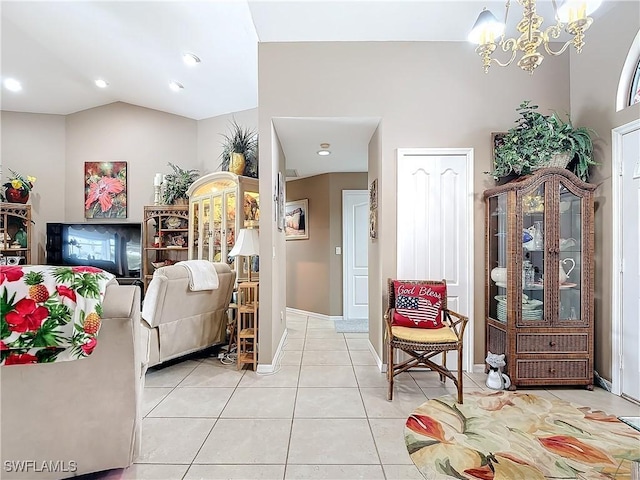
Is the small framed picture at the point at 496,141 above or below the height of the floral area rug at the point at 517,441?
above

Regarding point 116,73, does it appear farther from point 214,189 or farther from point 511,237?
point 511,237

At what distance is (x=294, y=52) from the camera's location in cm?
318

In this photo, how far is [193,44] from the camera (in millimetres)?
3771

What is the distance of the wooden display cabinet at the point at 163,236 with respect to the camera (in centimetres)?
532

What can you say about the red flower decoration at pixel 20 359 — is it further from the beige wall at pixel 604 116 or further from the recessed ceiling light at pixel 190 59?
the beige wall at pixel 604 116

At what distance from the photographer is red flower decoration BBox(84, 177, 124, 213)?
5.73 metres

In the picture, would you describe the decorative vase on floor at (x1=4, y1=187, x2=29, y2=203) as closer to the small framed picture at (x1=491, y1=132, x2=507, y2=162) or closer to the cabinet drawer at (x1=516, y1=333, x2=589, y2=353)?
the small framed picture at (x1=491, y1=132, x2=507, y2=162)

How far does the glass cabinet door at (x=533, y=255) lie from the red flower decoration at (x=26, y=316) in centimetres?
319

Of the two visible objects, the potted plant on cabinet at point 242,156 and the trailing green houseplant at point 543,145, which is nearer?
the trailing green houseplant at point 543,145

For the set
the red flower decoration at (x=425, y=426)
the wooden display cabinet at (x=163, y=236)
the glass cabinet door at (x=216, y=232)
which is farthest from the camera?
the wooden display cabinet at (x=163, y=236)

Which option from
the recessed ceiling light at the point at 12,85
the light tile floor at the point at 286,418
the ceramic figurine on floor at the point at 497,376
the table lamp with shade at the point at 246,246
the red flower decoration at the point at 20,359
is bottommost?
the light tile floor at the point at 286,418

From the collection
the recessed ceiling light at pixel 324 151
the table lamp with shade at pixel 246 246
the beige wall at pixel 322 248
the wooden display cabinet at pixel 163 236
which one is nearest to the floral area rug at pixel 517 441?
the table lamp with shade at pixel 246 246

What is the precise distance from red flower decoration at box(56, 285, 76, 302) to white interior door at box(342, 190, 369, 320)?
4445 mm

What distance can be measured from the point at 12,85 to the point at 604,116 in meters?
7.46
